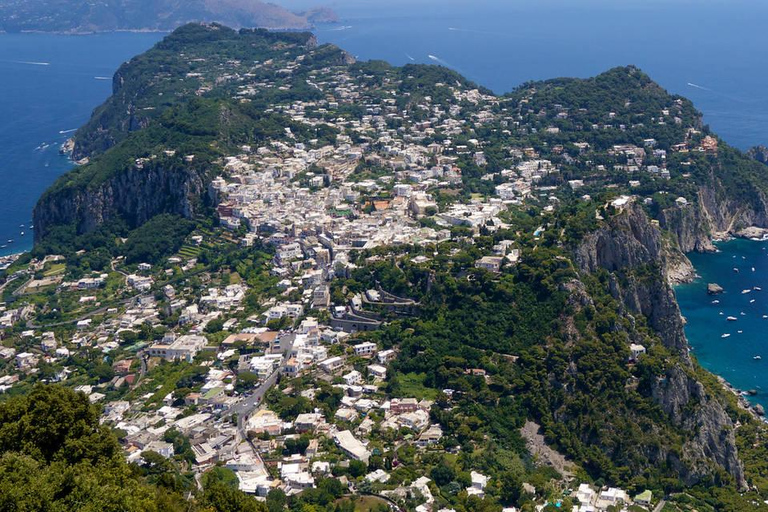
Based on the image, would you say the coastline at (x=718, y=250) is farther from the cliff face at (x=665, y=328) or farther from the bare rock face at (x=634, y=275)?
the bare rock face at (x=634, y=275)

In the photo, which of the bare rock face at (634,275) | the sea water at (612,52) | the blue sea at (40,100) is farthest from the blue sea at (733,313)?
the blue sea at (40,100)

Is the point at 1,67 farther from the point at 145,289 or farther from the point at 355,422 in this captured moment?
the point at 355,422

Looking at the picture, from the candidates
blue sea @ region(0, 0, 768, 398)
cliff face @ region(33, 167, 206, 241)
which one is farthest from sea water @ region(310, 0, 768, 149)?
cliff face @ region(33, 167, 206, 241)

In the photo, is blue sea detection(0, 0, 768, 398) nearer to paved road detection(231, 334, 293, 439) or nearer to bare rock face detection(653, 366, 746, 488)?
bare rock face detection(653, 366, 746, 488)

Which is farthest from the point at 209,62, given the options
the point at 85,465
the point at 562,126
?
the point at 85,465

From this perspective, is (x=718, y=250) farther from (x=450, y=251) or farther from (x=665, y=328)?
(x=450, y=251)
